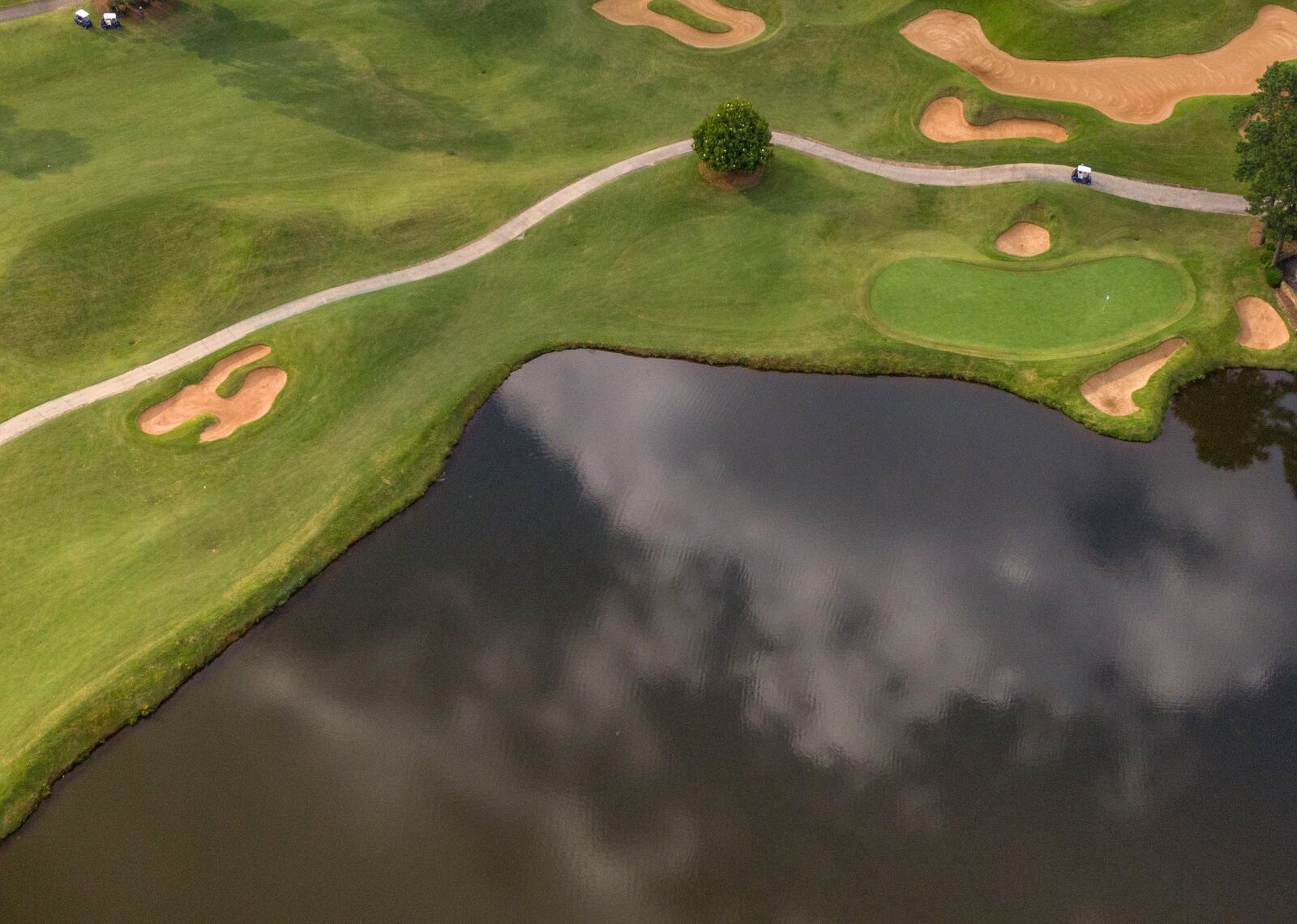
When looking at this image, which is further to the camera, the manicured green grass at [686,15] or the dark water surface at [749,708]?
the manicured green grass at [686,15]

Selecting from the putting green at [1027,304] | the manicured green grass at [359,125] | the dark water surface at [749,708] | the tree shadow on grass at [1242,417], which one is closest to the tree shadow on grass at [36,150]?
the manicured green grass at [359,125]

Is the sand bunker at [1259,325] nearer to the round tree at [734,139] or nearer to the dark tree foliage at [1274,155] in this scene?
the dark tree foliage at [1274,155]

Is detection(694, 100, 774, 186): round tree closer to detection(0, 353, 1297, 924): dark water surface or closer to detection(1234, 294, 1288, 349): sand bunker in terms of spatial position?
detection(0, 353, 1297, 924): dark water surface

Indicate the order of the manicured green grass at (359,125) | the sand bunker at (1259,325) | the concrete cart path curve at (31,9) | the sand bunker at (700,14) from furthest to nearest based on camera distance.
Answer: the sand bunker at (700,14), the concrete cart path curve at (31,9), the manicured green grass at (359,125), the sand bunker at (1259,325)

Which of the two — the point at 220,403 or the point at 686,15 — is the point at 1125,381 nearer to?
the point at 686,15

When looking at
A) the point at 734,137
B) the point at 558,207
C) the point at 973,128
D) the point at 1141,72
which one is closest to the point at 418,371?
the point at 558,207

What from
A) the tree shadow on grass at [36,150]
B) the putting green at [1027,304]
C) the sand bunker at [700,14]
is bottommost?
the putting green at [1027,304]
